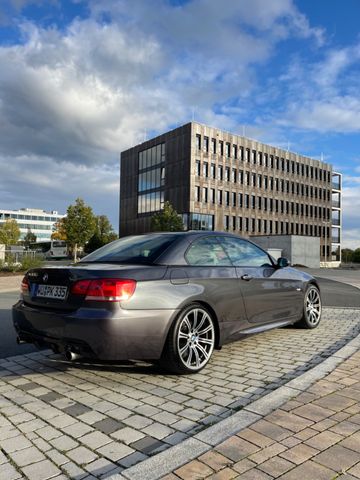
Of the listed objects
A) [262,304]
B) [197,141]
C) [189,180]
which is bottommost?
[262,304]

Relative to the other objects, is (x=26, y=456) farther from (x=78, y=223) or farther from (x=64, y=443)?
(x=78, y=223)

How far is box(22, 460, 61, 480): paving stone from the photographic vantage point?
229 centimetres

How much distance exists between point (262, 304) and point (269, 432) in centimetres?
248

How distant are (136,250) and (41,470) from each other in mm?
2493

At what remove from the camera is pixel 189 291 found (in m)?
4.07

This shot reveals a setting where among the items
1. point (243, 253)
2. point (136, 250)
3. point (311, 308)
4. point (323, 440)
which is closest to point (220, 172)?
point (311, 308)

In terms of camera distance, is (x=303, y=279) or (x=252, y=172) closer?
(x=303, y=279)

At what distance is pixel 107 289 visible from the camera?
3613 millimetres

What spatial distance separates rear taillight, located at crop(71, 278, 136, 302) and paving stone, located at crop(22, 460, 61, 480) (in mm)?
1410

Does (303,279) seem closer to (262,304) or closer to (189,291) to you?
(262,304)

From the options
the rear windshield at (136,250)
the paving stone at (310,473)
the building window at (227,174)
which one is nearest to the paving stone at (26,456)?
the paving stone at (310,473)

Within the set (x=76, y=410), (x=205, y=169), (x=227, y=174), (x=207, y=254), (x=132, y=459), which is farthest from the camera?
(x=227, y=174)

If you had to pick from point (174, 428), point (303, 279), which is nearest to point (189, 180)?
point (303, 279)

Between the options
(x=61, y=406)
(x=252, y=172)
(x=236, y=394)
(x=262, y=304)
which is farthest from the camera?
(x=252, y=172)
